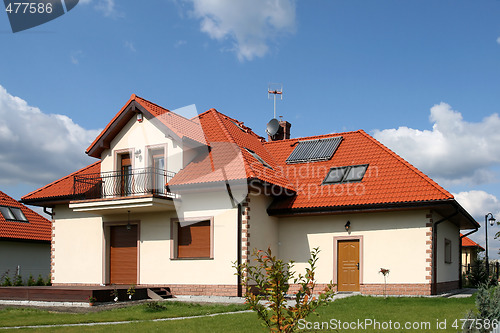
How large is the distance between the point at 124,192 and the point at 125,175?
2.28 feet

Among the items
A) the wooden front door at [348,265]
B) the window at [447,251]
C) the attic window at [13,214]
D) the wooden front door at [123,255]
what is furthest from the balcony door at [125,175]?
the window at [447,251]

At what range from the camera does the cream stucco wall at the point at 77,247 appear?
20422mm

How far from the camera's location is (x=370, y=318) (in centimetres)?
1171

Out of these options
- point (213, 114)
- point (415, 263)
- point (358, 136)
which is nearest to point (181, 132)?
point (213, 114)

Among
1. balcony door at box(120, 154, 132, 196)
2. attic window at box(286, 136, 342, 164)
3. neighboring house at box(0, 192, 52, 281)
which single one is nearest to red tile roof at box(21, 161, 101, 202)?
balcony door at box(120, 154, 132, 196)

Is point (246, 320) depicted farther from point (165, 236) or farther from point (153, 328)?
point (165, 236)

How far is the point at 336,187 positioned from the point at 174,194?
5832 mm

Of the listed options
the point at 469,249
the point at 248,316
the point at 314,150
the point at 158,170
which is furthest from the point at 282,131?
the point at 469,249

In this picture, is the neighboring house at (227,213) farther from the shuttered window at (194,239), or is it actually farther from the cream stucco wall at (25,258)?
the cream stucco wall at (25,258)

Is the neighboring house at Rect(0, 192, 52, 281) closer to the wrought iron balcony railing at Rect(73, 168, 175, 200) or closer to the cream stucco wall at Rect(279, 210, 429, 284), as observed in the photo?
the wrought iron balcony railing at Rect(73, 168, 175, 200)

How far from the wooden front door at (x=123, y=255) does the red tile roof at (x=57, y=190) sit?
8.46 feet

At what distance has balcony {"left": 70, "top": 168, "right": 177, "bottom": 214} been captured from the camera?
1806cm

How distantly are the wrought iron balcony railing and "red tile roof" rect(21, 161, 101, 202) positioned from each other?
79 cm

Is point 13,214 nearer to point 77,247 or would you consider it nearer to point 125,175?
point 77,247
